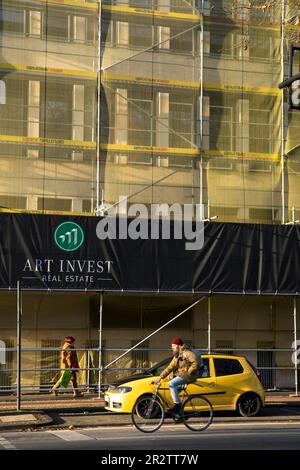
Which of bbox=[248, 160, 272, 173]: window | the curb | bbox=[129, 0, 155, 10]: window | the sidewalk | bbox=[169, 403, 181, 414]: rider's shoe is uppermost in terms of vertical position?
bbox=[129, 0, 155, 10]: window

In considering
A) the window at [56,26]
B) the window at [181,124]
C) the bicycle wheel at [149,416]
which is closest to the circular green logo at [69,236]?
the window at [181,124]

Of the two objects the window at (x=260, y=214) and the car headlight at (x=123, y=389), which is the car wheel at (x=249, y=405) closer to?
the car headlight at (x=123, y=389)

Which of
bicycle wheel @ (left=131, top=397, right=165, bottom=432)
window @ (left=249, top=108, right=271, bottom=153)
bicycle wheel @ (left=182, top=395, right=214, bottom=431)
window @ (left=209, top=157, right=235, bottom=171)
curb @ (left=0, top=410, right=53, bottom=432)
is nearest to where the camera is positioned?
bicycle wheel @ (left=131, top=397, right=165, bottom=432)

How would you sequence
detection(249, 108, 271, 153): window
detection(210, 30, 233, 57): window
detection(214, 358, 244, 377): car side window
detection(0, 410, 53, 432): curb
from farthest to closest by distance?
detection(210, 30, 233, 57): window < detection(249, 108, 271, 153): window < detection(214, 358, 244, 377): car side window < detection(0, 410, 53, 432): curb

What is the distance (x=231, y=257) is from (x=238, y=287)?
793 millimetres

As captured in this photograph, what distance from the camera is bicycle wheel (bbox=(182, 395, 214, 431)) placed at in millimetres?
14234

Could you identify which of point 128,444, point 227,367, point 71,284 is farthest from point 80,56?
point 128,444

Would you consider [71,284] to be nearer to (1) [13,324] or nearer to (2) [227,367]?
(1) [13,324]

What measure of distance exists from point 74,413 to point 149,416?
11.3 ft

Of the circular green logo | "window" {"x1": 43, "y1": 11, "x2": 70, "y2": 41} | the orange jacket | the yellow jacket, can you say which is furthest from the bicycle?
"window" {"x1": 43, "y1": 11, "x2": 70, "y2": 41}

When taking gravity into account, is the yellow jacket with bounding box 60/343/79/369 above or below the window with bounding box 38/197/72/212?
below

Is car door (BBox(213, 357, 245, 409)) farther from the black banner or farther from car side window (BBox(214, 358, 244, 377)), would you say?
the black banner

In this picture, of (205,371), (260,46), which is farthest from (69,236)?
(260,46)

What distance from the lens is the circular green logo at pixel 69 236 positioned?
19906mm
